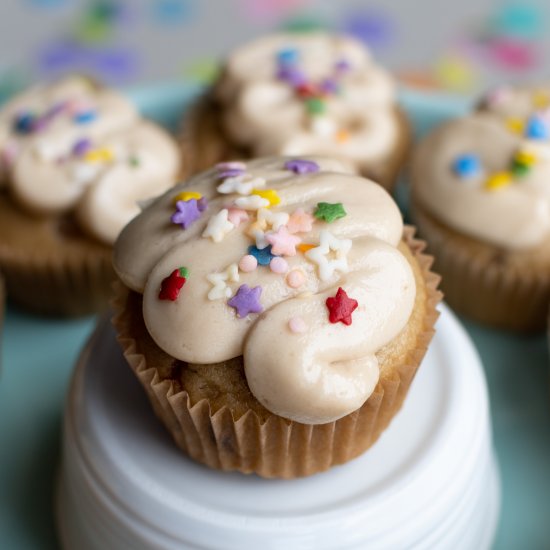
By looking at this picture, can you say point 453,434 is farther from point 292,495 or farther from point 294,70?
point 294,70

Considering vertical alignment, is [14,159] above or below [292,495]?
above

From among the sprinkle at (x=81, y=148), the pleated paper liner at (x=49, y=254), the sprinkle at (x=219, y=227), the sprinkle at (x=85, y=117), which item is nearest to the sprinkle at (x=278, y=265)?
the sprinkle at (x=219, y=227)

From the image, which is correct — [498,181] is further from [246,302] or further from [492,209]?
[246,302]

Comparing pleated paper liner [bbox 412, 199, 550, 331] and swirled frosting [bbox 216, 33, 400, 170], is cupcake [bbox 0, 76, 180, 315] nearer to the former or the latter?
swirled frosting [bbox 216, 33, 400, 170]

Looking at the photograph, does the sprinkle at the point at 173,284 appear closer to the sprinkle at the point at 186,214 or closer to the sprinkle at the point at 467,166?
the sprinkle at the point at 186,214

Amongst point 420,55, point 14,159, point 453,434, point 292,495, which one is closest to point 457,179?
point 453,434

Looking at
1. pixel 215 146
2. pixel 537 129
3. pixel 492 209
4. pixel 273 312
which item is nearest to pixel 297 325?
pixel 273 312

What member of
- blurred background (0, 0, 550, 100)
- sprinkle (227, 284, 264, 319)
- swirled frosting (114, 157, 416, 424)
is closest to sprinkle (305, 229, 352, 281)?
swirled frosting (114, 157, 416, 424)
